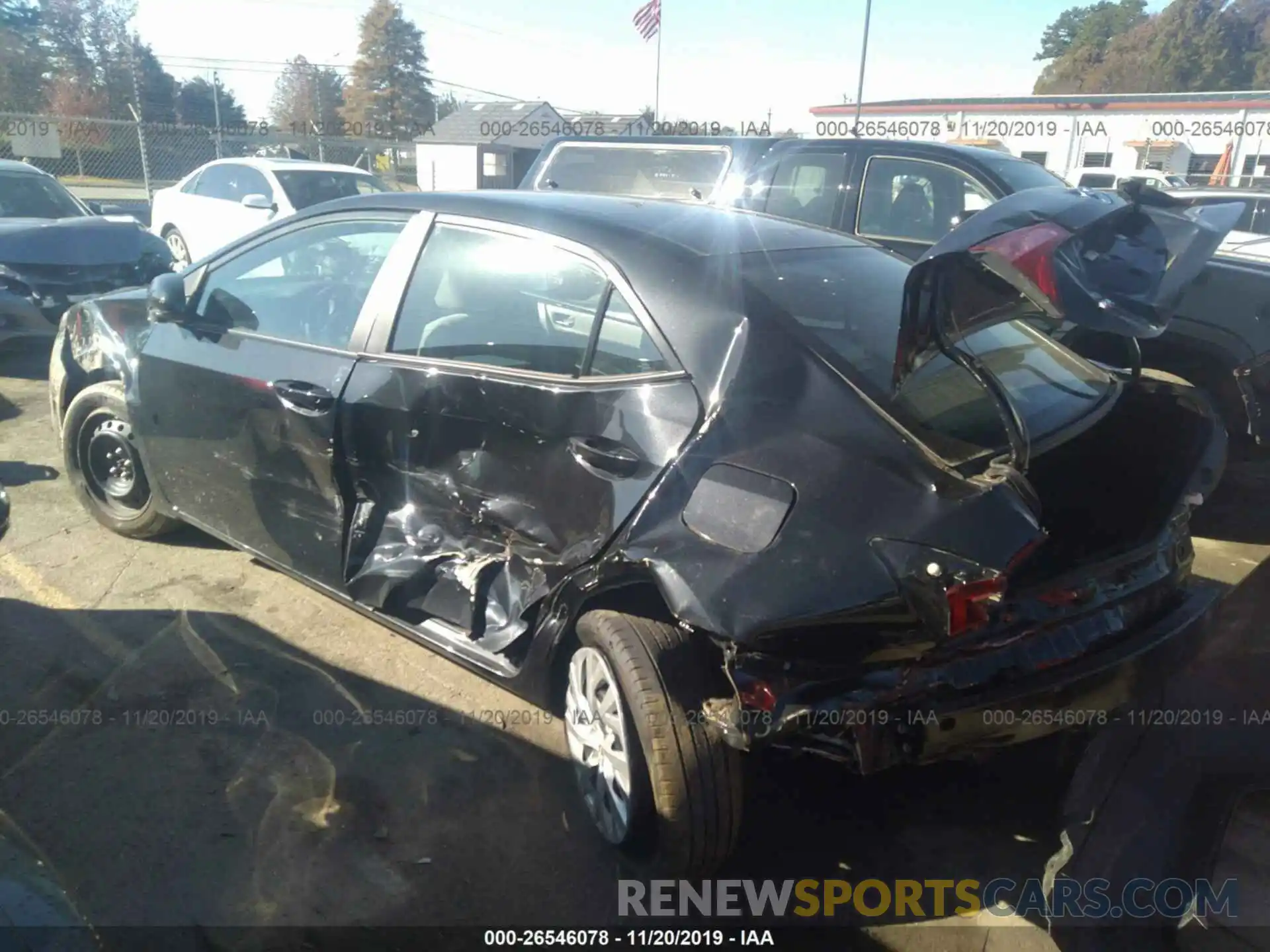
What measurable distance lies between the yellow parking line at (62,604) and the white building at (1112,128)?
26506 mm

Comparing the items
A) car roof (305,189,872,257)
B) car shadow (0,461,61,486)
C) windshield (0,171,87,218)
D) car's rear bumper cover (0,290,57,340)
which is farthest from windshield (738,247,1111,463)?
windshield (0,171,87,218)

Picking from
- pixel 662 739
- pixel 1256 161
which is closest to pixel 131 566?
pixel 662 739

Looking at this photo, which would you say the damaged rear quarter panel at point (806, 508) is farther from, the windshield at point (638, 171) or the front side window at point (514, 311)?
the windshield at point (638, 171)

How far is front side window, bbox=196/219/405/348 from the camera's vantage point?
357cm

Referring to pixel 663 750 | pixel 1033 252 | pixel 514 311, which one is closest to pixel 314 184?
pixel 514 311

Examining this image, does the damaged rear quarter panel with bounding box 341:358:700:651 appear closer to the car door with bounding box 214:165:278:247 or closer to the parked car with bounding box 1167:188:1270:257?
the parked car with bounding box 1167:188:1270:257

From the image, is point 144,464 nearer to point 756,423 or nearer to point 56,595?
point 56,595

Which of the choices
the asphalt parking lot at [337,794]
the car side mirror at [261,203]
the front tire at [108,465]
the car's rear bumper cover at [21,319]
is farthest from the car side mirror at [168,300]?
the car side mirror at [261,203]

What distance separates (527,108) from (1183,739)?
34882 millimetres

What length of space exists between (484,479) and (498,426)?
8.2 inches

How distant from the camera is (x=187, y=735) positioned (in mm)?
3252

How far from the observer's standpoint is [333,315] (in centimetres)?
361

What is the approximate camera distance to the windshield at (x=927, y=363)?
2.55 m

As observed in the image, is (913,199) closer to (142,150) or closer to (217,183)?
(217,183)
